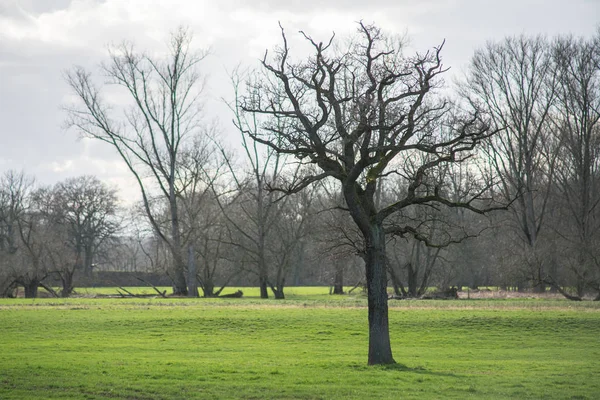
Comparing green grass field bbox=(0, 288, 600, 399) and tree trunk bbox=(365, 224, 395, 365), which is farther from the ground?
tree trunk bbox=(365, 224, 395, 365)

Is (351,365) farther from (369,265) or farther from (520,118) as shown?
(520,118)

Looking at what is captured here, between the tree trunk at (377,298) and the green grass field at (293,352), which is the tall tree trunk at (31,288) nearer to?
the green grass field at (293,352)

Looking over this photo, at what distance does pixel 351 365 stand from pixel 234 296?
43.4m

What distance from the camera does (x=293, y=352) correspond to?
2338 centimetres

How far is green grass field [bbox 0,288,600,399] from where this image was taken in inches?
614

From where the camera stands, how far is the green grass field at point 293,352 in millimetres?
15602

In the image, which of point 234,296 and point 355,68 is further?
point 234,296

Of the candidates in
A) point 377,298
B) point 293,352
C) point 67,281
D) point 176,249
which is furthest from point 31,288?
point 377,298

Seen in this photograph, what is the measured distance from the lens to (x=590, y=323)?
30391 mm

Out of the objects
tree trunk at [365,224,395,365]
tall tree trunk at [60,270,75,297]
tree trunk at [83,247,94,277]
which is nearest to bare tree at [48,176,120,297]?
tree trunk at [83,247,94,277]

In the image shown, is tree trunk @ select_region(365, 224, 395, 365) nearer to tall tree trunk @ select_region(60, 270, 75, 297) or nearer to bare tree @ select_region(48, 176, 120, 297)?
tall tree trunk @ select_region(60, 270, 75, 297)

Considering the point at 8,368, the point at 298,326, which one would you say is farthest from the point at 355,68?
the point at 298,326

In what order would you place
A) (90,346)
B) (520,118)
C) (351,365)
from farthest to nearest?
(520,118) < (90,346) < (351,365)

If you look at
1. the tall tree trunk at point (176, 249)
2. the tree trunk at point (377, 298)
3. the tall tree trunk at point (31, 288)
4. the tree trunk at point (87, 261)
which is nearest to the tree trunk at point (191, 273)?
the tall tree trunk at point (176, 249)
